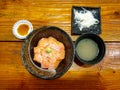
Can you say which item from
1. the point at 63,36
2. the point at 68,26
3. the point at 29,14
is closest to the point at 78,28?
the point at 68,26

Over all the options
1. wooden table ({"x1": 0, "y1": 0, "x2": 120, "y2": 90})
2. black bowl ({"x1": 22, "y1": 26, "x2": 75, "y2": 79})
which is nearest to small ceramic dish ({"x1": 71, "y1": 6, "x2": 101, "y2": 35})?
wooden table ({"x1": 0, "y1": 0, "x2": 120, "y2": 90})

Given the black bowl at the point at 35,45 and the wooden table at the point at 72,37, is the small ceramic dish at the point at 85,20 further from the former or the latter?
the black bowl at the point at 35,45

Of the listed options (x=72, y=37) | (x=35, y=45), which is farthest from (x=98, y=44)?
(x=35, y=45)

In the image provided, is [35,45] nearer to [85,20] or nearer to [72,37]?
[72,37]

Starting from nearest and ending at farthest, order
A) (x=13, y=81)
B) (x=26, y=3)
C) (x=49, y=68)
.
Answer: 1. (x=49, y=68)
2. (x=13, y=81)
3. (x=26, y=3)

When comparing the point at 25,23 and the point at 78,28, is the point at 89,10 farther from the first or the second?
the point at 25,23

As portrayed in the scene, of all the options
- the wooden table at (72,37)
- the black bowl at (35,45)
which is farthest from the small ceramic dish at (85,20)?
the black bowl at (35,45)

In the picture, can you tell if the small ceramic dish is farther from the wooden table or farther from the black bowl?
the black bowl
